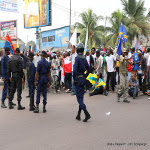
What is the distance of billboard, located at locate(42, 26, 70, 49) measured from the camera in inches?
2037

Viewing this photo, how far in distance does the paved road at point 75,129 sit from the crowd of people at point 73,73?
2.59ft

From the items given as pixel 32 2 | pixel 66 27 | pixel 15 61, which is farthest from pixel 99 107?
pixel 66 27

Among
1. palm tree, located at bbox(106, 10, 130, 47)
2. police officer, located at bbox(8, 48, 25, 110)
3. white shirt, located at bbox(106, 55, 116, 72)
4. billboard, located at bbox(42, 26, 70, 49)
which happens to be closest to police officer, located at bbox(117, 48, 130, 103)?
white shirt, located at bbox(106, 55, 116, 72)

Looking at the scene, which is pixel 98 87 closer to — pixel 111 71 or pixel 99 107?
pixel 111 71

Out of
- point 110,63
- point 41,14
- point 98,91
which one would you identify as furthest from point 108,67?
point 41,14

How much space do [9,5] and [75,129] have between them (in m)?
18.5

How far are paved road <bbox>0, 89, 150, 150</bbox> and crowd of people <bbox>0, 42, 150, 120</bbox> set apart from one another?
0.79 meters

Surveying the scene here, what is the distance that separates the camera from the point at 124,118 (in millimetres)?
6566

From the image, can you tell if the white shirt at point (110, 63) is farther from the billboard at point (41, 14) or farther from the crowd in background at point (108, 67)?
the billboard at point (41, 14)

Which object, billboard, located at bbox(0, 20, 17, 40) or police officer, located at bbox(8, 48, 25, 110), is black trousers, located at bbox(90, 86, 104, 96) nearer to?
police officer, located at bbox(8, 48, 25, 110)

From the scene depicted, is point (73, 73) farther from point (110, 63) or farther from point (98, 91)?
point (110, 63)

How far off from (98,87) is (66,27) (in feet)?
139

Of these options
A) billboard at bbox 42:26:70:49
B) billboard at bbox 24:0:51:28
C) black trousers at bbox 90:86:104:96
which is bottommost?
black trousers at bbox 90:86:104:96

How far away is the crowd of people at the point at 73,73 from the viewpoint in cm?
766
